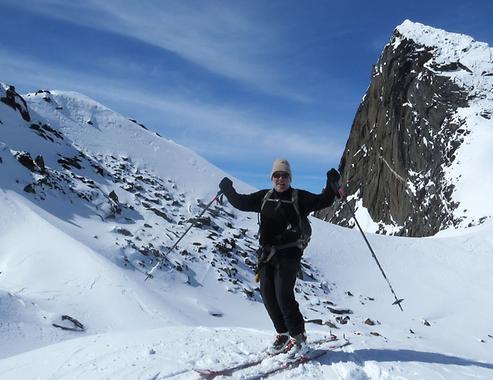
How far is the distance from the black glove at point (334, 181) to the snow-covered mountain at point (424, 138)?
4018cm

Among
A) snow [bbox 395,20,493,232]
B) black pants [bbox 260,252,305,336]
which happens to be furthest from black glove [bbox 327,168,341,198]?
snow [bbox 395,20,493,232]

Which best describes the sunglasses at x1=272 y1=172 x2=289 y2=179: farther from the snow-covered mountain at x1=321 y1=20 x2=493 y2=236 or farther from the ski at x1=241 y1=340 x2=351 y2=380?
the snow-covered mountain at x1=321 y1=20 x2=493 y2=236

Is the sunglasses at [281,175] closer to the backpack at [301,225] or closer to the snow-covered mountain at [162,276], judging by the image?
the backpack at [301,225]

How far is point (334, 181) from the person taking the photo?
598cm

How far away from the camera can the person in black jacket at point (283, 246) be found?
566 cm

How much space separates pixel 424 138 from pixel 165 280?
175 feet

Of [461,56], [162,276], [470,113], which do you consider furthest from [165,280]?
[461,56]

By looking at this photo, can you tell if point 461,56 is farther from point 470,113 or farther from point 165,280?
point 165,280

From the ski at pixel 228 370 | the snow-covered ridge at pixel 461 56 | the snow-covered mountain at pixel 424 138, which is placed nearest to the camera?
the ski at pixel 228 370

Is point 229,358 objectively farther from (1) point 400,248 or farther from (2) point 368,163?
(2) point 368,163

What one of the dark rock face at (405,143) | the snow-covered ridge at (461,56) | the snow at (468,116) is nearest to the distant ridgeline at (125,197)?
the snow at (468,116)

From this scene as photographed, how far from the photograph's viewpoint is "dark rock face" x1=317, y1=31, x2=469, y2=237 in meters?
55.5

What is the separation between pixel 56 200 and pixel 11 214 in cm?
255

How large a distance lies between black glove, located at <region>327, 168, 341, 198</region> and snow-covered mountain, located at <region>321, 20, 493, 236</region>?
1582 inches
